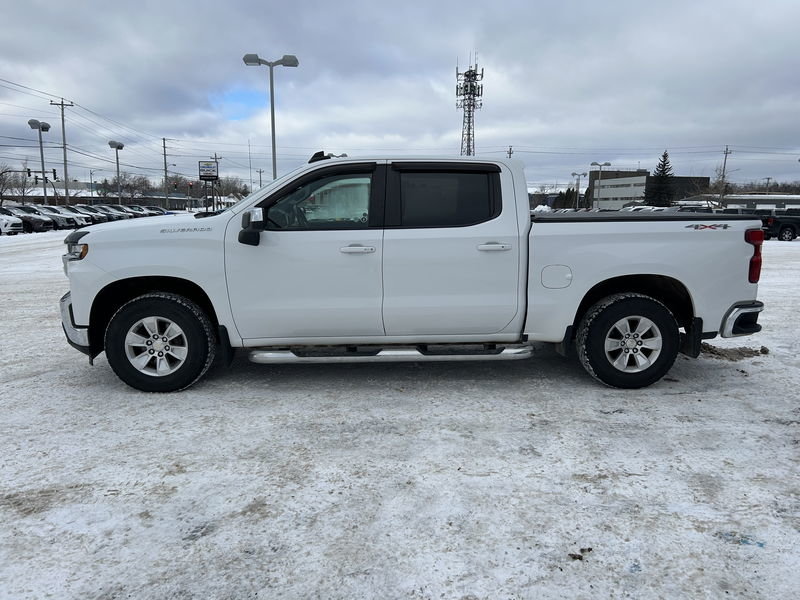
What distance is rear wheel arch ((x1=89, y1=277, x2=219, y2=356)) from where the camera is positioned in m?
4.59

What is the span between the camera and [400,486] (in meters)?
3.14

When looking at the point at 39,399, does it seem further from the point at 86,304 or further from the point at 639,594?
the point at 639,594

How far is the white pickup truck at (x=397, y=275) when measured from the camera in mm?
4457

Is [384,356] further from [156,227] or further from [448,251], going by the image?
[156,227]

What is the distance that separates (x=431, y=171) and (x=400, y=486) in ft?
8.63

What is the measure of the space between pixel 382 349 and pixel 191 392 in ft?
5.44

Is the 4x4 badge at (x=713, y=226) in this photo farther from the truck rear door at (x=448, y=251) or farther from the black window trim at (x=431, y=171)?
the black window trim at (x=431, y=171)

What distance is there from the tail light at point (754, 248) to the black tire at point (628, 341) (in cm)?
76

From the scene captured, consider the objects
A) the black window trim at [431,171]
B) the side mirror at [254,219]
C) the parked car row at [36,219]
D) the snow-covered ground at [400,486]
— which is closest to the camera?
the snow-covered ground at [400,486]

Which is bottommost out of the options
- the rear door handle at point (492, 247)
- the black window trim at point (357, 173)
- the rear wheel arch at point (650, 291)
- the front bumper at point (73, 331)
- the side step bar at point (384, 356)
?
the side step bar at point (384, 356)

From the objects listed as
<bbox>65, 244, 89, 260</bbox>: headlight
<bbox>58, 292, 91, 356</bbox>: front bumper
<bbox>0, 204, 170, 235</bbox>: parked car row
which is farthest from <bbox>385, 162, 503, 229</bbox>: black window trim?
<bbox>0, 204, 170, 235</bbox>: parked car row

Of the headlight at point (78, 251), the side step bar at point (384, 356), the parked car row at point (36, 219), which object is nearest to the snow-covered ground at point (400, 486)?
the side step bar at point (384, 356)

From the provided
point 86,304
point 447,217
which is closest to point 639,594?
point 447,217

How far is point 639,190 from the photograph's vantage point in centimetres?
9475
